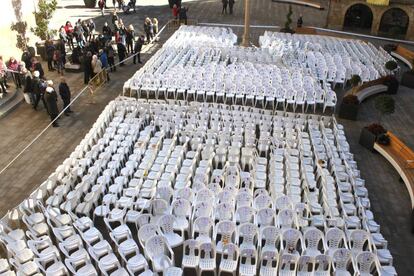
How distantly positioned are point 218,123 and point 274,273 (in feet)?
18.9

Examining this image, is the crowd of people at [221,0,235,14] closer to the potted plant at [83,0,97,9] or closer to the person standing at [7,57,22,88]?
the potted plant at [83,0,97,9]

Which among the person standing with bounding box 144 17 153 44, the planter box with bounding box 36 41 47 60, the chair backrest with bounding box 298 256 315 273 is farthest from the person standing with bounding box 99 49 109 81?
the chair backrest with bounding box 298 256 315 273

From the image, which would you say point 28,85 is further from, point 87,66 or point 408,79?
point 408,79

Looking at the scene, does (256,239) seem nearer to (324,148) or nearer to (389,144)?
(324,148)

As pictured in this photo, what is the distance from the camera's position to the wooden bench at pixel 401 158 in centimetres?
1079

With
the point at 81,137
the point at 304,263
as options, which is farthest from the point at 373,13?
the point at 304,263

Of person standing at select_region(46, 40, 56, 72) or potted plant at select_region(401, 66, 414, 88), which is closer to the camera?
potted plant at select_region(401, 66, 414, 88)

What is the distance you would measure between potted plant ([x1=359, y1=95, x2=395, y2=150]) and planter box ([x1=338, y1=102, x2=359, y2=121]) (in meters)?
1.75

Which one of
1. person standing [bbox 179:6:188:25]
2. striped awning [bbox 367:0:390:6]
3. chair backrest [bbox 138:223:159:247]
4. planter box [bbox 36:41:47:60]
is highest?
striped awning [bbox 367:0:390:6]

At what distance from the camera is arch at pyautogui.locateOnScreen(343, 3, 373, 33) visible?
28.3m

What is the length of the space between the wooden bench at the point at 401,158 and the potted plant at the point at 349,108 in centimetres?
217

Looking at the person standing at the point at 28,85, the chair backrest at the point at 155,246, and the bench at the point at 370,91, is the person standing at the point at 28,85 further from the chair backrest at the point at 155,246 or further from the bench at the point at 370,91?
the bench at the point at 370,91

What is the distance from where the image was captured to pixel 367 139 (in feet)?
41.9

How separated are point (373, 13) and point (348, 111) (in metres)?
15.0
